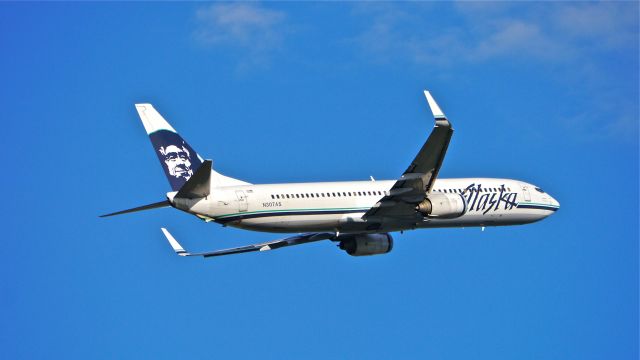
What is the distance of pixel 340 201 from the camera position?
5484 cm

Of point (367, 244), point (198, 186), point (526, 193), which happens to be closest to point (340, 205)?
point (367, 244)

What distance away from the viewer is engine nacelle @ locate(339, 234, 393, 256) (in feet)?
192

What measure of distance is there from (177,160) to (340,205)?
7.69m

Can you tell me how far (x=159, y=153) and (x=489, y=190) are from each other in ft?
55.2

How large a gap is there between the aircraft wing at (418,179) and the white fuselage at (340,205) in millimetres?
800

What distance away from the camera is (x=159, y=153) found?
54438 mm

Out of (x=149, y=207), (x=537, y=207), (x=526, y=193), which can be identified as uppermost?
(x=526, y=193)

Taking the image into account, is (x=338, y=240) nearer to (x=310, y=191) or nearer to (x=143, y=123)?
(x=310, y=191)

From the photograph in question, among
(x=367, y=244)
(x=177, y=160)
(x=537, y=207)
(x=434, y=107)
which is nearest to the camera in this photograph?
(x=434, y=107)

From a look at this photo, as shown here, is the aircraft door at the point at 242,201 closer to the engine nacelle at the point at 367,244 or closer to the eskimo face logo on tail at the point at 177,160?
the eskimo face logo on tail at the point at 177,160

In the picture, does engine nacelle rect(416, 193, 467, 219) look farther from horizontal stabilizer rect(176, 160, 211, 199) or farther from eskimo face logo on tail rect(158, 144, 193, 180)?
eskimo face logo on tail rect(158, 144, 193, 180)

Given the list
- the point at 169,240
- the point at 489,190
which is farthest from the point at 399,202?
the point at 169,240

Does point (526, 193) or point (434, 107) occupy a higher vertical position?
point (526, 193)

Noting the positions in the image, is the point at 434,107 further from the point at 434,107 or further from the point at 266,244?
the point at 266,244
